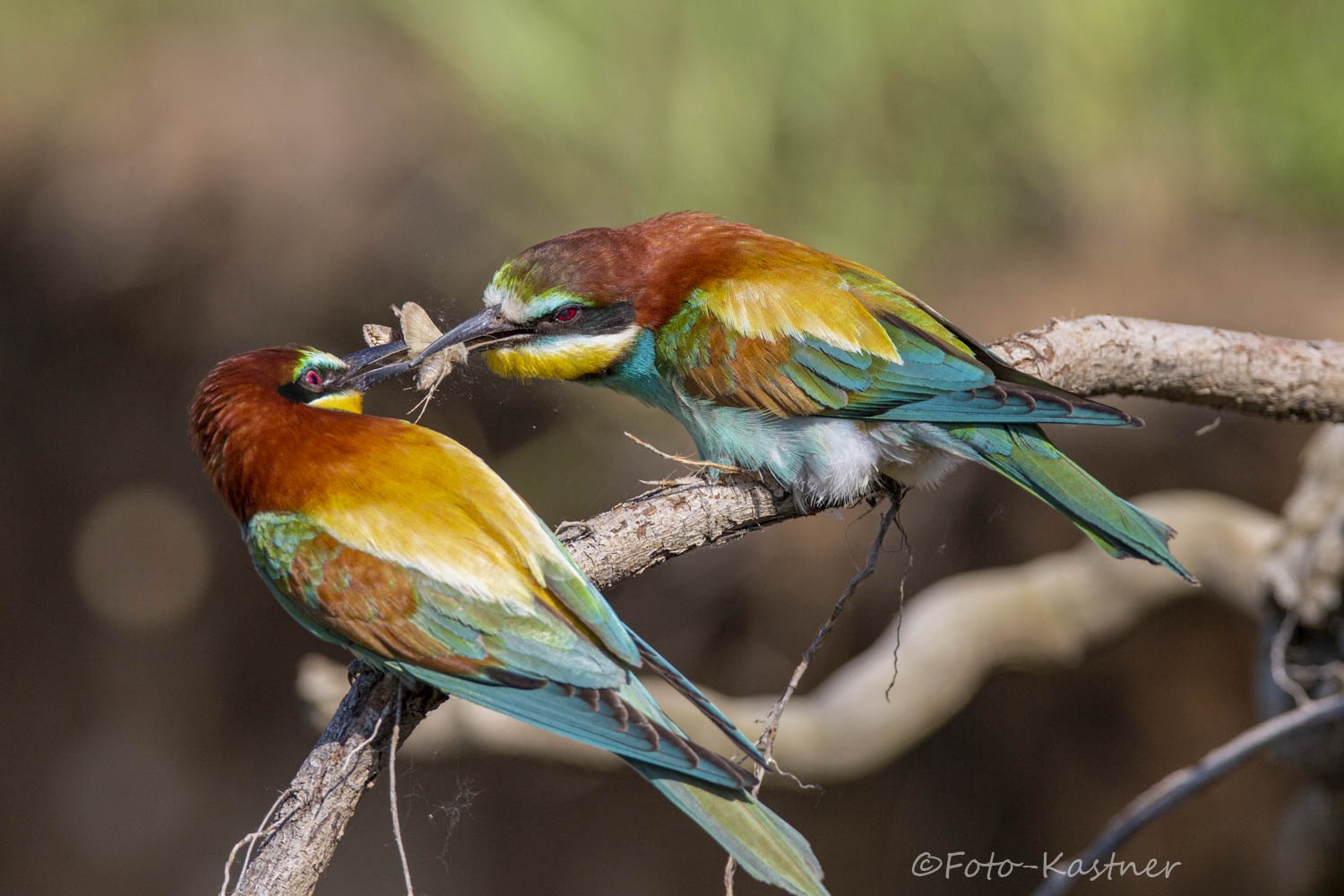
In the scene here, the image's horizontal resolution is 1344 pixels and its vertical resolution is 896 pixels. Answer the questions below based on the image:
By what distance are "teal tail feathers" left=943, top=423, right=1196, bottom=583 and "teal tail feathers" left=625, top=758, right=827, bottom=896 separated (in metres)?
0.55

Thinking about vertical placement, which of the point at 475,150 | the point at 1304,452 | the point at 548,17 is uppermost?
the point at 548,17

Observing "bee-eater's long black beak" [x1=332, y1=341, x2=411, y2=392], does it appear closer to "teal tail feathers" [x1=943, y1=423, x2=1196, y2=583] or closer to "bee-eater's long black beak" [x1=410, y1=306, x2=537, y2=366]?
"bee-eater's long black beak" [x1=410, y1=306, x2=537, y2=366]

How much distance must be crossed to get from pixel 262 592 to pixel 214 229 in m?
1.13

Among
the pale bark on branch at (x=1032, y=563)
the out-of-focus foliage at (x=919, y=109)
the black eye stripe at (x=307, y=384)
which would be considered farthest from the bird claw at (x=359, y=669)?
the out-of-focus foliage at (x=919, y=109)

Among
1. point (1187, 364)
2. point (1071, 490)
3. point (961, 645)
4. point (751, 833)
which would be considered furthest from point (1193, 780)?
point (751, 833)

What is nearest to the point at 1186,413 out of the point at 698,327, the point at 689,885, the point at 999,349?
the point at 999,349

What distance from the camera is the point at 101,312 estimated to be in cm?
353

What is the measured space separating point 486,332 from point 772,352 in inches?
16.7

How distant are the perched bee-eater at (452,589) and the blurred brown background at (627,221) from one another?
1.41 metres

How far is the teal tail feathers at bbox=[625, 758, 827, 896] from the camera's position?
1250 millimetres

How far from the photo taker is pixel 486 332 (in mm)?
1764

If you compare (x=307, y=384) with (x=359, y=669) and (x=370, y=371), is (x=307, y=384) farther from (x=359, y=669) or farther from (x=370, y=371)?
(x=359, y=669)

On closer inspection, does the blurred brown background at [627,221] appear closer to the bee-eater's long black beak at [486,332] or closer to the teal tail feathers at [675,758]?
the bee-eater's long black beak at [486,332]

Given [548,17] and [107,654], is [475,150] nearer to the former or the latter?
[548,17]
